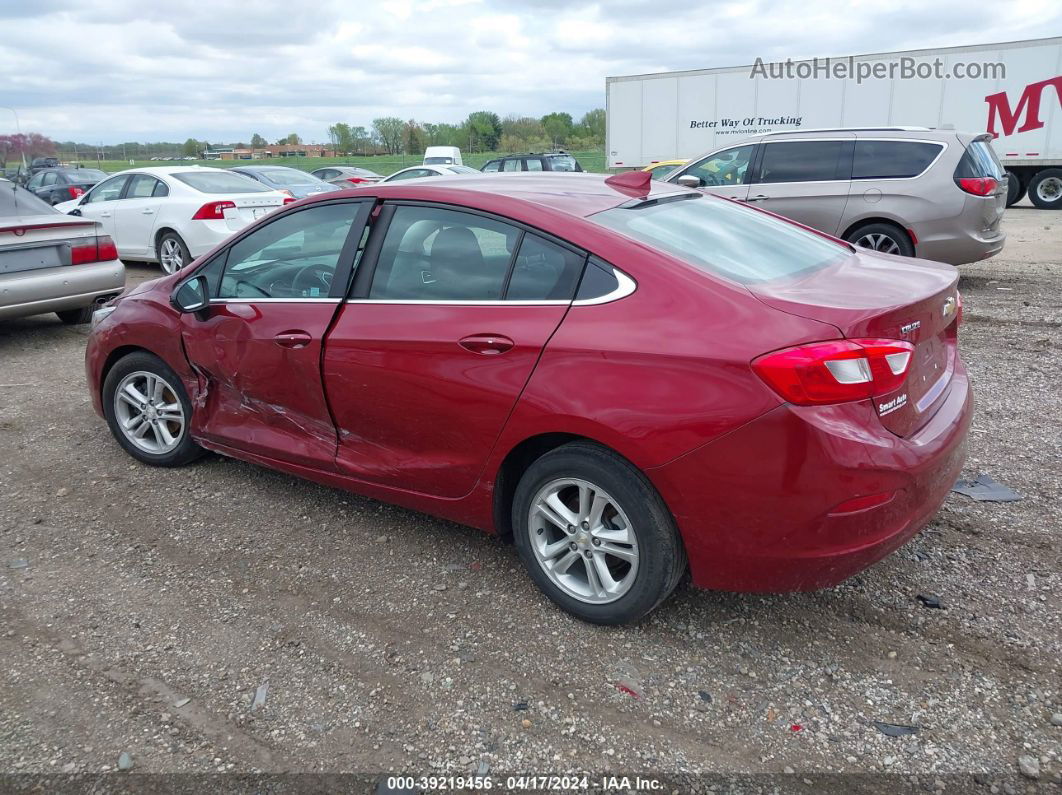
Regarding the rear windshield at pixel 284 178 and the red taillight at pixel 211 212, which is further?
the rear windshield at pixel 284 178

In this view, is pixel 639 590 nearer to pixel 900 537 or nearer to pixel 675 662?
pixel 675 662

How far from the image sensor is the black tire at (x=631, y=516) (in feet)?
9.21

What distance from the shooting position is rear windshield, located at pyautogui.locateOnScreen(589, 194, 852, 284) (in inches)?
120

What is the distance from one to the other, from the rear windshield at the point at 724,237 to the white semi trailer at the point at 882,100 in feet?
57.0

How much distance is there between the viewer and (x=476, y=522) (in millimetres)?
3361

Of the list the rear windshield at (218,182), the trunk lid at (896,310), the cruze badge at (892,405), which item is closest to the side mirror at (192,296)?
the trunk lid at (896,310)

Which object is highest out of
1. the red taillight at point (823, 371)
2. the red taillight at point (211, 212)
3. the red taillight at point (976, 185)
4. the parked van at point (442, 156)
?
the parked van at point (442, 156)

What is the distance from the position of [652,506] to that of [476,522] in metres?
0.85

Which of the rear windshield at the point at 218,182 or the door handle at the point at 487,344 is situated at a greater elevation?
the rear windshield at the point at 218,182

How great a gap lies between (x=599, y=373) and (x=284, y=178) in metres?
15.8

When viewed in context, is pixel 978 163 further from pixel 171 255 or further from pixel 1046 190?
pixel 1046 190

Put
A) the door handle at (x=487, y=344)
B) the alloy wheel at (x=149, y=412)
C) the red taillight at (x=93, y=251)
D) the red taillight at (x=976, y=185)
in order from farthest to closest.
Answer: the red taillight at (x=976, y=185), the red taillight at (x=93, y=251), the alloy wheel at (x=149, y=412), the door handle at (x=487, y=344)

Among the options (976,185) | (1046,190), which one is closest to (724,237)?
(976,185)

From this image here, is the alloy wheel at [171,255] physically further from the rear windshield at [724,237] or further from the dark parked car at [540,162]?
the dark parked car at [540,162]
